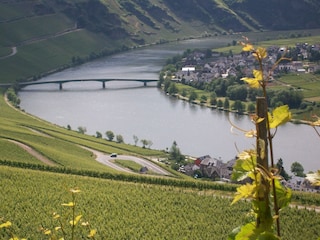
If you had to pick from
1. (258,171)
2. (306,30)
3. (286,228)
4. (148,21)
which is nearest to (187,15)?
(148,21)

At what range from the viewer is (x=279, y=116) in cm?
123

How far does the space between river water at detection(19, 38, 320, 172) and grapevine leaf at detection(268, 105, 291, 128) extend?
20180 mm

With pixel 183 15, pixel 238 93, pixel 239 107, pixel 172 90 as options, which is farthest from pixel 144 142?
pixel 183 15

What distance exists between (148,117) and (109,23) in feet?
160

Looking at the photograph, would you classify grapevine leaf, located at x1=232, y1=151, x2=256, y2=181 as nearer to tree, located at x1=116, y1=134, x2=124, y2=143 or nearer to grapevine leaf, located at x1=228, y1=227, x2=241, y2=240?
grapevine leaf, located at x1=228, y1=227, x2=241, y2=240

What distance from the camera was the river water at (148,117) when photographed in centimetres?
2992

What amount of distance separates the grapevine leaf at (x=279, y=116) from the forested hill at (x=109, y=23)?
56200 mm

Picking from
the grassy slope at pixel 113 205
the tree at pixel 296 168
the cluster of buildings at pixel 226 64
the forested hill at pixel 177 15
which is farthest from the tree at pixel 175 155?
the forested hill at pixel 177 15

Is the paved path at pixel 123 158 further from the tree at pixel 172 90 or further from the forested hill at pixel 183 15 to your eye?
the forested hill at pixel 183 15

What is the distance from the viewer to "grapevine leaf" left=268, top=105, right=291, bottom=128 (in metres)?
1.22

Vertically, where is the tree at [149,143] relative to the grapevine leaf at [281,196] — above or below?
below

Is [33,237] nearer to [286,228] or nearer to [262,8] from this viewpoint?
[286,228]

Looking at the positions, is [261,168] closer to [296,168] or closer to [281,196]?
[281,196]

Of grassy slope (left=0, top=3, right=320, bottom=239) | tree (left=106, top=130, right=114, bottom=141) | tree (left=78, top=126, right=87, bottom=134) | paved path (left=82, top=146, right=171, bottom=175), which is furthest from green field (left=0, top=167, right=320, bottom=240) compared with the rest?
tree (left=78, top=126, right=87, bottom=134)
